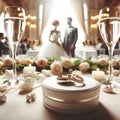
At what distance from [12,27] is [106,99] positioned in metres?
0.43

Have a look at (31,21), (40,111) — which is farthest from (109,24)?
(31,21)

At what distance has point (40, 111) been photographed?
0.47m

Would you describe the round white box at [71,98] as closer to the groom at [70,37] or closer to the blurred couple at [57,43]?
the blurred couple at [57,43]

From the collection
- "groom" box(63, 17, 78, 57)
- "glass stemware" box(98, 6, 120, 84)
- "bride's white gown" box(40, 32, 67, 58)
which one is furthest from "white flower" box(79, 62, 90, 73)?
"groom" box(63, 17, 78, 57)

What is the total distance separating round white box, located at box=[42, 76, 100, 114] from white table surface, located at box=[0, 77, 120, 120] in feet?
0.05

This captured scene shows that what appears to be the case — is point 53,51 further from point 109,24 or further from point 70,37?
point 109,24

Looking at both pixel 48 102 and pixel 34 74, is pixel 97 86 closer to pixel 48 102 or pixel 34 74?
pixel 48 102

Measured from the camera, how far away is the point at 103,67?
1.04m

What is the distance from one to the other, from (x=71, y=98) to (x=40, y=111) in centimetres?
9

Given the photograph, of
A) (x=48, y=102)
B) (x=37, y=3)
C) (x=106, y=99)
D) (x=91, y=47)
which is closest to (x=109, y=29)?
(x=106, y=99)

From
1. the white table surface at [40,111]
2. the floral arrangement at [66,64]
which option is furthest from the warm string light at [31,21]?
the white table surface at [40,111]

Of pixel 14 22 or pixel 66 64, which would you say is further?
pixel 66 64

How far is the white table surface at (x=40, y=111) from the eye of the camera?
0.43m

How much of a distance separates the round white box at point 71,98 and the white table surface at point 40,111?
0.01 meters
